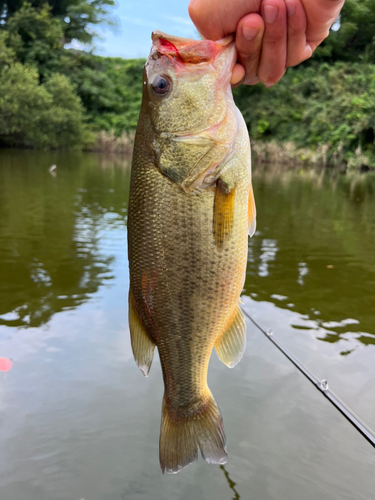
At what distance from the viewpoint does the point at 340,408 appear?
2.54 metres

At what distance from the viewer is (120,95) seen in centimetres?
3806

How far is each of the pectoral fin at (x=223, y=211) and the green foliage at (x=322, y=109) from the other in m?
26.4

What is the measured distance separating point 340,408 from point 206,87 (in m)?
2.00

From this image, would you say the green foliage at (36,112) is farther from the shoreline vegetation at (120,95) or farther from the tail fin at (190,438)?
the tail fin at (190,438)

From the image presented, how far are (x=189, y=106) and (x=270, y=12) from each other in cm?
44

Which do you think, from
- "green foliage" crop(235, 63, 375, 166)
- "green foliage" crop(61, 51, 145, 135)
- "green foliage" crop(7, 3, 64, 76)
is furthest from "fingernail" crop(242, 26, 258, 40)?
"green foliage" crop(61, 51, 145, 135)

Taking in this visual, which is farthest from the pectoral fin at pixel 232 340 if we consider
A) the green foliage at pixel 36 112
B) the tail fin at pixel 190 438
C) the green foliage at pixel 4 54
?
the green foliage at pixel 4 54

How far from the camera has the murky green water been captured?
2596 millimetres

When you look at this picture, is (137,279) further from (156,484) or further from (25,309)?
(25,309)

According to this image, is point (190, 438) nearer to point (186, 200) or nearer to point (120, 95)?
point (186, 200)

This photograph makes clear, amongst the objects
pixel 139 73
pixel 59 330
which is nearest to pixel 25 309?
pixel 59 330

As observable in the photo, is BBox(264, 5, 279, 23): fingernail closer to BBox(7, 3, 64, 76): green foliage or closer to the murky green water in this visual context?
the murky green water

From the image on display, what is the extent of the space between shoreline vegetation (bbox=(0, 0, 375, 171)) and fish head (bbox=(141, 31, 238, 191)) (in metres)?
25.2

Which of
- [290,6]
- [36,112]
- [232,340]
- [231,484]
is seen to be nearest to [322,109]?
[36,112]
